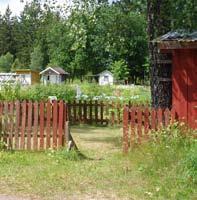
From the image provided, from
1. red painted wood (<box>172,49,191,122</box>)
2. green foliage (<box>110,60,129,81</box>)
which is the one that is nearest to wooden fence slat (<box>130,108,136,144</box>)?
red painted wood (<box>172,49,191,122</box>)

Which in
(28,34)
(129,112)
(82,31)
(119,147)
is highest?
(28,34)

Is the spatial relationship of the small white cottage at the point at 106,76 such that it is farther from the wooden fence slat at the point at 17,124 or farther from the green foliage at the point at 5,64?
the wooden fence slat at the point at 17,124

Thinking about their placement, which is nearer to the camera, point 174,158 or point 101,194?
point 101,194

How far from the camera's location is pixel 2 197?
814 cm

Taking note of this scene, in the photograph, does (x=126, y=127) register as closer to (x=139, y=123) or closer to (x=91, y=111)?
(x=139, y=123)

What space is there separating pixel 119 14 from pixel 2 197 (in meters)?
10.7

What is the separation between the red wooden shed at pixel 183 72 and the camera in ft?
41.3

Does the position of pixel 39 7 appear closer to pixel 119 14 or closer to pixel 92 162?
pixel 119 14

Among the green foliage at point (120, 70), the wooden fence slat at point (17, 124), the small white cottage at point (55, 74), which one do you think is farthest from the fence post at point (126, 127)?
the small white cottage at point (55, 74)

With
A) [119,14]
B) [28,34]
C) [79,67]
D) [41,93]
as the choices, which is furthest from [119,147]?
[28,34]

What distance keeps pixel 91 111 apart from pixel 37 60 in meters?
85.6

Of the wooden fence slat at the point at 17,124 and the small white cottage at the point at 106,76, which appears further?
the small white cottage at the point at 106,76

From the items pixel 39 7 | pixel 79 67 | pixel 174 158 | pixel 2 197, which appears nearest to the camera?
pixel 2 197

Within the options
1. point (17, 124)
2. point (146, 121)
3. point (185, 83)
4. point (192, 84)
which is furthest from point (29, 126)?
point (192, 84)
